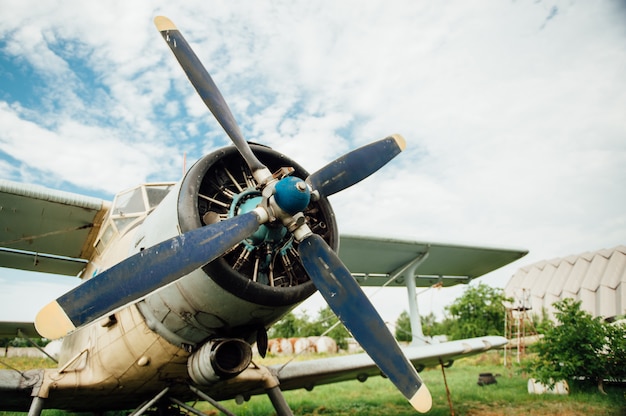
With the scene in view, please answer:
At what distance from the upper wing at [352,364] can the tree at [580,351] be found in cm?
233

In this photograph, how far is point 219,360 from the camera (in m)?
3.40

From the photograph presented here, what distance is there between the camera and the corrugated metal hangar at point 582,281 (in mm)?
38062

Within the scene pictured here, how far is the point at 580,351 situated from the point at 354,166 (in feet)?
28.8

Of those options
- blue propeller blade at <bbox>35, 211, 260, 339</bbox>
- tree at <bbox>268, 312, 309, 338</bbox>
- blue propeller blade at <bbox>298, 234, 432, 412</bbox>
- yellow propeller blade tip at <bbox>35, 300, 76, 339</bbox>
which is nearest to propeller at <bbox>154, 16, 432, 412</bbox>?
blue propeller blade at <bbox>298, 234, 432, 412</bbox>

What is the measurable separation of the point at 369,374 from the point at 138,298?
5.56m

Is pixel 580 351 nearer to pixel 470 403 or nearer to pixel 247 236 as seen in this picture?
pixel 470 403

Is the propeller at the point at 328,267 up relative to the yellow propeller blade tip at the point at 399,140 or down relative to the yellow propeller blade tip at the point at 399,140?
down

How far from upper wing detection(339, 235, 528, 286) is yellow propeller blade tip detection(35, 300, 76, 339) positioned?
4996 millimetres

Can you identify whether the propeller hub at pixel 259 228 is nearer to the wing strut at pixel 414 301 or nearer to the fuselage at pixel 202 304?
the fuselage at pixel 202 304

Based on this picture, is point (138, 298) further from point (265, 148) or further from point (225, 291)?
point (265, 148)

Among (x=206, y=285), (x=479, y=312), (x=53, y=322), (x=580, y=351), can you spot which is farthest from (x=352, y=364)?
(x=479, y=312)

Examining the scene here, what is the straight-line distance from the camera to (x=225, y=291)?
2938mm

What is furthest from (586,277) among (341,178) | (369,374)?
(341,178)

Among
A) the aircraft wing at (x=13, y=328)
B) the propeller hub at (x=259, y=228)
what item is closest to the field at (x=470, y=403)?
the aircraft wing at (x=13, y=328)
